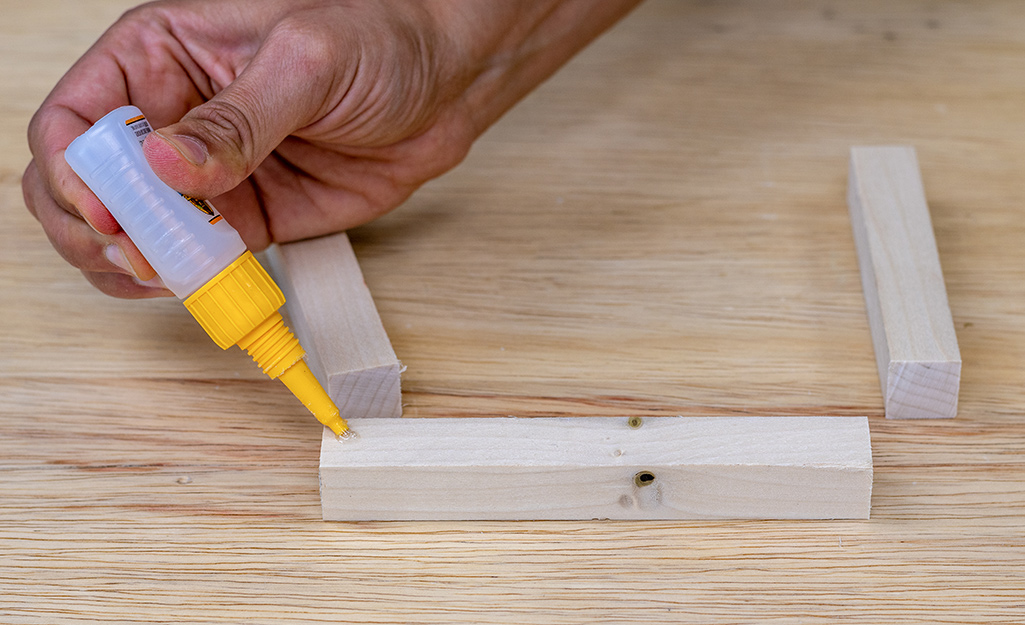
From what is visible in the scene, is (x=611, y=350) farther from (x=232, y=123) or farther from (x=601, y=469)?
(x=232, y=123)

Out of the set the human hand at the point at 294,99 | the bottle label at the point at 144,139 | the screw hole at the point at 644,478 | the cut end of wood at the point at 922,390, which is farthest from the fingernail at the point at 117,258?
the cut end of wood at the point at 922,390

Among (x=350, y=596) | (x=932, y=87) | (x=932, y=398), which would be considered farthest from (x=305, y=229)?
(x=932, y=87)

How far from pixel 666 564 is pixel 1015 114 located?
0.64m

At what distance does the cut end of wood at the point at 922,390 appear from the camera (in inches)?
28.7

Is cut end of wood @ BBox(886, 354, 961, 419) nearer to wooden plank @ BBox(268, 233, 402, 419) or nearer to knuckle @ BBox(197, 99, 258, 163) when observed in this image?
wooden plank @ BBox(268, 233, 402, 419)

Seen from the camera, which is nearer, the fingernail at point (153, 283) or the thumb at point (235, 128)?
the thumb at point (235, 128)

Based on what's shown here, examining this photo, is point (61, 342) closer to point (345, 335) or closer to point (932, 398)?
point (345, 335)

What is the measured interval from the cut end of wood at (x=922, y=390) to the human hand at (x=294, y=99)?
1.39ft

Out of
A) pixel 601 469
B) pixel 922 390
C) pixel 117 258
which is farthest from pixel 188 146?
pixel 922 390

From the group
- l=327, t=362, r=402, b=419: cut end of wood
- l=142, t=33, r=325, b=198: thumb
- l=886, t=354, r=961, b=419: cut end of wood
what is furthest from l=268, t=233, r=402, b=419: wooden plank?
l=886, t=354, r=961, b=419: cut end of wood

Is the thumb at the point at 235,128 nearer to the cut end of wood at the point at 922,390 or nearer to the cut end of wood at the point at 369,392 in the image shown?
the cut end of wood at the point at 369,392

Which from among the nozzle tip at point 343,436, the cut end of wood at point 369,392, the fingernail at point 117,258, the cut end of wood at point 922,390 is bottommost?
the cut end of wood at point 922,390

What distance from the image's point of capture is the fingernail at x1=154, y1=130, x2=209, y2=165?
64 centimetres

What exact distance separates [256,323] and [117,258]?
168 millimetres
